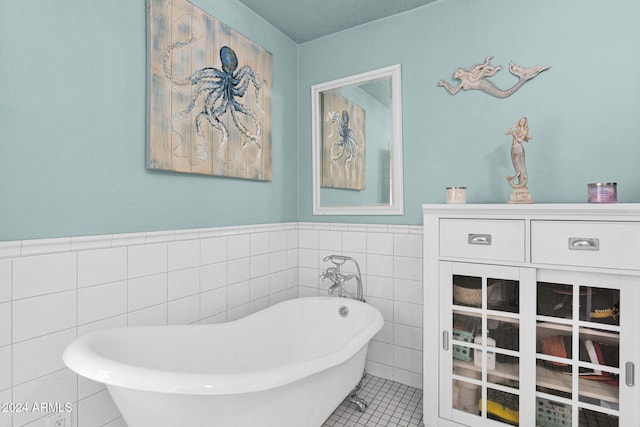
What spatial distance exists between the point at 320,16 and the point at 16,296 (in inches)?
89.3

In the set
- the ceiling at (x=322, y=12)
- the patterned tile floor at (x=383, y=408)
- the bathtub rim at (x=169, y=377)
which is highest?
the ceiling at (x=322, y=12)

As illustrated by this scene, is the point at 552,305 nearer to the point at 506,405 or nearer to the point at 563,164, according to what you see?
the point at 506,405

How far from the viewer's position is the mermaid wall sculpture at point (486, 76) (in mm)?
1854

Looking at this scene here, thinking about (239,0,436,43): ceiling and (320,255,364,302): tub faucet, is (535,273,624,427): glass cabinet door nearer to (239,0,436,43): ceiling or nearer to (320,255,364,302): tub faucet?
(320,255,364,302): tub faucet

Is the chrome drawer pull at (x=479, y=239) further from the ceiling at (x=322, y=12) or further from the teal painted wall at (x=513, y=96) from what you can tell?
the ceiling at (x=322, y=12)

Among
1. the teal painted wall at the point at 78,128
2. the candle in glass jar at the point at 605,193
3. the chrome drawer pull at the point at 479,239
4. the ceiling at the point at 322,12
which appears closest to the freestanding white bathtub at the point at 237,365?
the teal painted wall at the point at 78,128

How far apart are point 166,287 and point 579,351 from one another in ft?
6.27

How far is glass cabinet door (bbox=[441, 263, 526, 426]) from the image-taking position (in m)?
1.55

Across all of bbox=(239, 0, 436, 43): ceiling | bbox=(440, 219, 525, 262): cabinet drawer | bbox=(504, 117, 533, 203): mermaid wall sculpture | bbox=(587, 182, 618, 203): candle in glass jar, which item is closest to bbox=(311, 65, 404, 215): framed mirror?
bbox=(239, 0, 436, 43): ceiling

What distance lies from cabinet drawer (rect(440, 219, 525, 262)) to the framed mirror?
0.59 m

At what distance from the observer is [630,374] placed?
1334 mm

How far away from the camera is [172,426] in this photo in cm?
106

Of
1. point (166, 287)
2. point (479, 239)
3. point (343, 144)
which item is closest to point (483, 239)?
point (479, 239)

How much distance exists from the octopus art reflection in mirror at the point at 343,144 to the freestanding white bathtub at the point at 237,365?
891 millimetres
